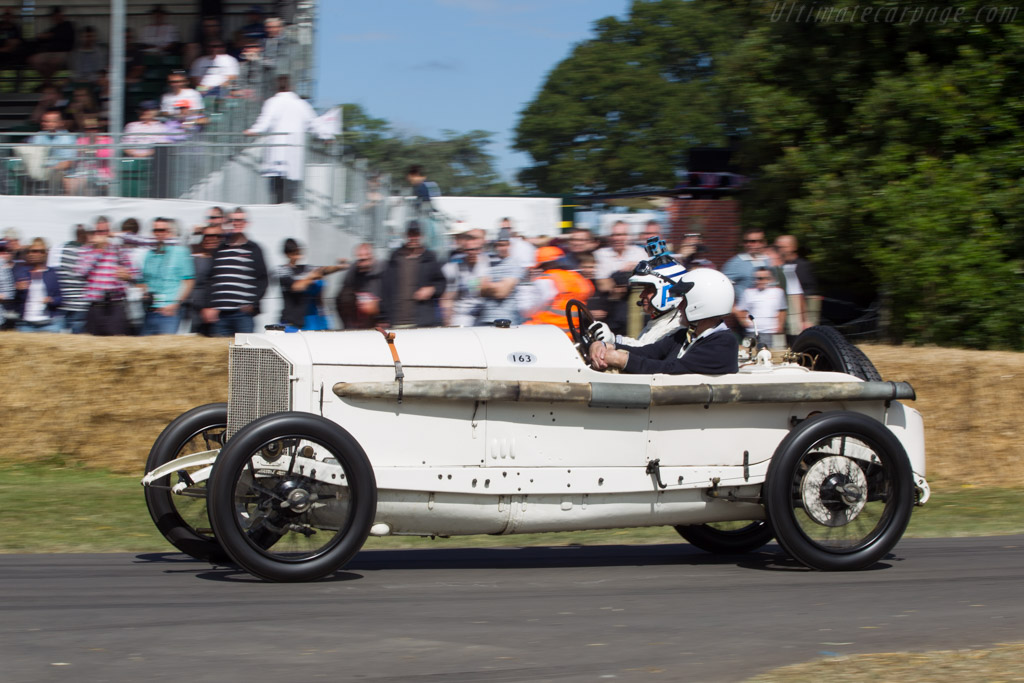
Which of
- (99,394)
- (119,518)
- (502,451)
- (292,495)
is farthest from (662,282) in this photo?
(99,394)

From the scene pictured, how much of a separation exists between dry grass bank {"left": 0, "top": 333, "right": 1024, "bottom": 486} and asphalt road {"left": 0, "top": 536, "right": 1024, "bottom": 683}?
125 inches

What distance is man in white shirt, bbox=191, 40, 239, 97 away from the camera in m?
13.5

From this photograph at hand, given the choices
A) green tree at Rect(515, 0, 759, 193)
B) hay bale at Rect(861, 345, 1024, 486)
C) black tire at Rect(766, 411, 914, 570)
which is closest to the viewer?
black tire at Rect(766, 411, 914, 570)

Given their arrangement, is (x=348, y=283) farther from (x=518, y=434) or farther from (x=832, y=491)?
(x=832, y=491)

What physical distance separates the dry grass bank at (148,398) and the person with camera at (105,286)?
0.64 meters

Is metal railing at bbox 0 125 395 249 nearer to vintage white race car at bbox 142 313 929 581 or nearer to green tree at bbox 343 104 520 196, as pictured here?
vintage white race car at bbox 142 313 929 581

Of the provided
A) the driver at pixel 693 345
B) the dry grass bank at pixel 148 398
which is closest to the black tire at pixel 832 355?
the driver at pixel 693 345

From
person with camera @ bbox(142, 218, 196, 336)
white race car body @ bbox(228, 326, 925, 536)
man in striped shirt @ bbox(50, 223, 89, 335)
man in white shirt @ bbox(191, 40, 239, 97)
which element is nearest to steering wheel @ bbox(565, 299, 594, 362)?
white race car body @ bbox(228, 326, 925, 536)

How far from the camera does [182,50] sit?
49.5 ft

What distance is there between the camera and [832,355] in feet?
22.6

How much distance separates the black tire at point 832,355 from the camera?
22.2 feet

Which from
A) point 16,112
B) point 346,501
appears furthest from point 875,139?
point 16,112

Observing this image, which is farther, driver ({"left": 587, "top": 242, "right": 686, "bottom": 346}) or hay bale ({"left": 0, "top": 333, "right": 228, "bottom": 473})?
hay bale ({"left": 0, "top": 333, "right": 228, "bottom": 473})

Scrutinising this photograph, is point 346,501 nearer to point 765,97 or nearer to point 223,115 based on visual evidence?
point 223,115
